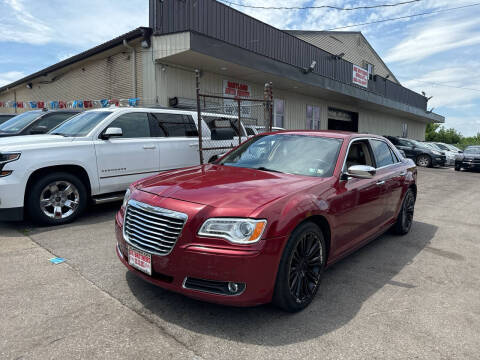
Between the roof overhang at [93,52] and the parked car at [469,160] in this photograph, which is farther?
the parked car at [469,160]

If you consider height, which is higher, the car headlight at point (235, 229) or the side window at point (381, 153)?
the side window at point (381, 153)

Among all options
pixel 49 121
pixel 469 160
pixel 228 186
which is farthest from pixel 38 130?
pixel 469 160

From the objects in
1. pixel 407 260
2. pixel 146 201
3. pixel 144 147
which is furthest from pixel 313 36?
pixel 146 201

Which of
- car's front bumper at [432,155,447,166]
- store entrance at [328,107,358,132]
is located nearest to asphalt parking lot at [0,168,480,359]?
car's front bumper at [432,155,447,166]

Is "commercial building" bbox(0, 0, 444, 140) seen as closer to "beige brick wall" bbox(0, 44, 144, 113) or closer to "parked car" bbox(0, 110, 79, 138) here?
"beige brick wall" bbox(0, 44, 144, 113)

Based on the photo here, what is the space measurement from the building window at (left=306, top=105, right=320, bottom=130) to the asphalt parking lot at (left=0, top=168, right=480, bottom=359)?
48.5ft

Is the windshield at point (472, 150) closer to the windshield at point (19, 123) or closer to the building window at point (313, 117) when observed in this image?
the building window at point (313, 117)

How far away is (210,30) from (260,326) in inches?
415

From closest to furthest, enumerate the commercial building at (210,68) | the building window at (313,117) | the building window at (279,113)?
the commercial building at (210,68)
the building window at (279,113)
the building window at (313,117)

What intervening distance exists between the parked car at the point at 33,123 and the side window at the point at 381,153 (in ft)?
22.8

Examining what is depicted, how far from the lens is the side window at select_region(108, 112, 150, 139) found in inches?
231

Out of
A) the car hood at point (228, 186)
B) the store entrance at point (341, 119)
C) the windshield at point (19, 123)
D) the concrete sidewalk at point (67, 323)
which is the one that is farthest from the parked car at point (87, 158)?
the store entrance at point (341, 119)

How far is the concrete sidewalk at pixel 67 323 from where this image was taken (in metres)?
2.28

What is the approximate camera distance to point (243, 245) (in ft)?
8.01
